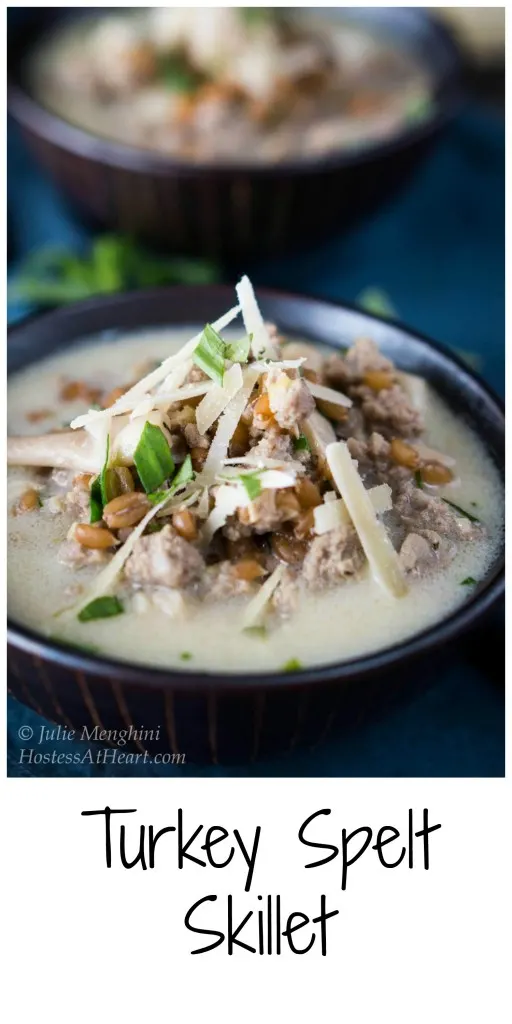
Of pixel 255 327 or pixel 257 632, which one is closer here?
pixel 257 632

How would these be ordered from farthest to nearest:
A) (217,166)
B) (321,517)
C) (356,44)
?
1. (356,44)
2. (217,166)
3. (321,517)

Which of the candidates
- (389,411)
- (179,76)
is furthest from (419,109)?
(389,411)

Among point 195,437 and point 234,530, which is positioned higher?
point 195,437

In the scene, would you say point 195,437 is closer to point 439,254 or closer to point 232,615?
point 232,615

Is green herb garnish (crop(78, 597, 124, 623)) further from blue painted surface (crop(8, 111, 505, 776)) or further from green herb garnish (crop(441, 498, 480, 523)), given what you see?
blue painted surface (crop(8, 111, 505, 776))
